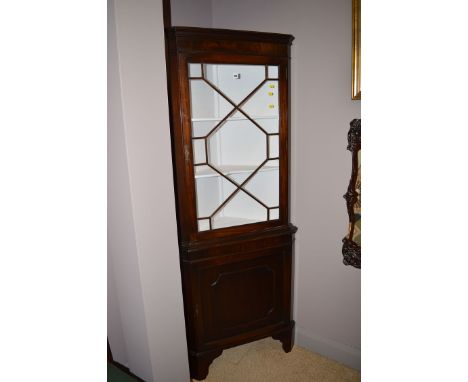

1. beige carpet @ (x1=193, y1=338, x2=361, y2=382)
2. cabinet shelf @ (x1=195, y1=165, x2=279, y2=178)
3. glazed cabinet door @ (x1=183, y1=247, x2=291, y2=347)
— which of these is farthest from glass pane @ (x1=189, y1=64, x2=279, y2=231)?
beige carpet @ (x1=193, y1=338, x2=361, y2=382)

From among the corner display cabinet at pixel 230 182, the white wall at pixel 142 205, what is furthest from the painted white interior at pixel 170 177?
the corner display cabinet at pixel 230 182

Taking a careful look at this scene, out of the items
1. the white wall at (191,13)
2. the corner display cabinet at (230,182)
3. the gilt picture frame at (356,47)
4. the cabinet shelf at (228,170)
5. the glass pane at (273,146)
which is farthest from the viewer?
the white wall at (191,13)

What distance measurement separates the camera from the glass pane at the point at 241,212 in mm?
1860

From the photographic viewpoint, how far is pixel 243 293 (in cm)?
191

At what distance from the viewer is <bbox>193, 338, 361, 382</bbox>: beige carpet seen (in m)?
1.91

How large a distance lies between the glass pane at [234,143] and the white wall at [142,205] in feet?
0.79

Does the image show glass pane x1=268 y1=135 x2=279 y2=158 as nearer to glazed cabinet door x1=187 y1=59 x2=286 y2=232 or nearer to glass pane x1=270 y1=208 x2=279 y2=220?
glazed cabinet door x1=187 y1=59 x2=286 y2=232

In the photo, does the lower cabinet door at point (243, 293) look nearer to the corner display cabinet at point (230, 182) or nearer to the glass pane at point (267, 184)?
the corner display cabinet at point (230, 182)

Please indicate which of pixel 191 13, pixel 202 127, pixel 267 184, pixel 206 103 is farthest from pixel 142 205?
pixel 191 13

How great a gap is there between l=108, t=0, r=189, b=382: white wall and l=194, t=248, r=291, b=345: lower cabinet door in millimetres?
181
